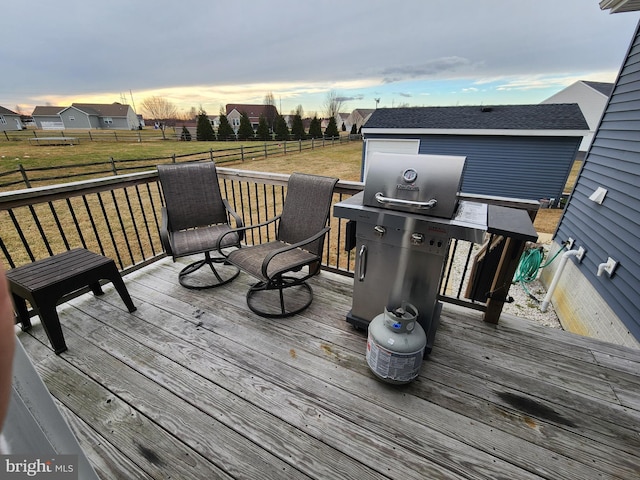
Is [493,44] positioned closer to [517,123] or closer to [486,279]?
[517,123]

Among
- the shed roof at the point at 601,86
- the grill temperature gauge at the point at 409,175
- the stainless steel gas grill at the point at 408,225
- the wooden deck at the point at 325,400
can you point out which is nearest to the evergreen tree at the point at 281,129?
the shed roof at the point at 601,86

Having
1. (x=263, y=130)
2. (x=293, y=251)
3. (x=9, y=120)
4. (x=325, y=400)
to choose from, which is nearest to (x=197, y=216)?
(x=293, y=251)

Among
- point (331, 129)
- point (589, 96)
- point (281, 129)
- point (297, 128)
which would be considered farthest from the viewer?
point (331, 129)

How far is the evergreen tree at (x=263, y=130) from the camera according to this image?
25156mm

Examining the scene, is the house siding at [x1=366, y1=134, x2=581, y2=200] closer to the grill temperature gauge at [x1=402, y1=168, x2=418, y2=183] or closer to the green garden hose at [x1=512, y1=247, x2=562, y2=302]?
the green garden hose at [x1=512, y1=247, x2=562, y2=302]

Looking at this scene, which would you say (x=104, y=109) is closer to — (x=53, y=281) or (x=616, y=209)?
(x=53, y=281)

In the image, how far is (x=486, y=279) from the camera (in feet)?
6.49

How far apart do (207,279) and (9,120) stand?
46.6 metres

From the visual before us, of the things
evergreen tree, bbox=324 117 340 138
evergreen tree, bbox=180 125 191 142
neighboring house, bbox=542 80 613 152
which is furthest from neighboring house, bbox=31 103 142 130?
neighboring house, bbox=542 80 613 152

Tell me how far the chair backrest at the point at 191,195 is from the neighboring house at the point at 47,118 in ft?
156

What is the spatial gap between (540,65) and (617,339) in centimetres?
739

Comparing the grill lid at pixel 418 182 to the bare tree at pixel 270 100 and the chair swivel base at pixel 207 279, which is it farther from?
the bare tree at pixel 270 100

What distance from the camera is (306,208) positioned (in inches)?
92.1

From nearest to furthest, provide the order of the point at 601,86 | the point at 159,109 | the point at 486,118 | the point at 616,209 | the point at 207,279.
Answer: the point at 207,279
the point at 616,209
the point at 486,118
the point at 601,86
the point at 159,109
